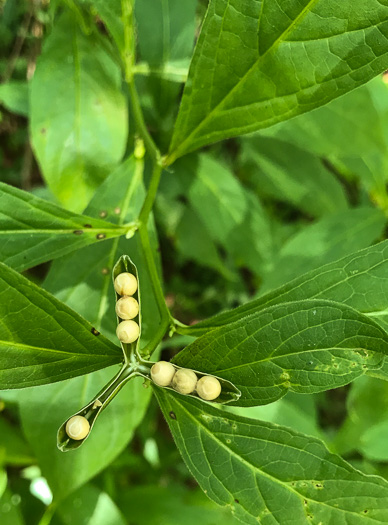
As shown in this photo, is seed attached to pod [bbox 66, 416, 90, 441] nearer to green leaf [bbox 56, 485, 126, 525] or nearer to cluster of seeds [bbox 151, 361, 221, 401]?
cluster of seeds [bbox 151, 361, 221, 401]

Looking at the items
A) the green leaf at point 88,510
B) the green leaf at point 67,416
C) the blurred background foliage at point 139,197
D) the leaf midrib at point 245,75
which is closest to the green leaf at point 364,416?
the blurred background foliage at point 139,197

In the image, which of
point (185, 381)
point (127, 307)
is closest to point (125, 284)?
point (127, 307)

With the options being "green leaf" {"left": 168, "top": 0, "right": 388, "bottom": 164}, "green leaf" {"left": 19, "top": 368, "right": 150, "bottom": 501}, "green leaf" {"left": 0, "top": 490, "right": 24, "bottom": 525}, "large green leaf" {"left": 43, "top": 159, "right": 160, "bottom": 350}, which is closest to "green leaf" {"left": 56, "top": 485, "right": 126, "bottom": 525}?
"green leaf" {"left": 0, "top": 490, "right": 24, "bottom": 525}

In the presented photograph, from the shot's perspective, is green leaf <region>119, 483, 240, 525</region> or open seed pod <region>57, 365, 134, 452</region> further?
green leaf <region>119, 483, 240, 525</region>

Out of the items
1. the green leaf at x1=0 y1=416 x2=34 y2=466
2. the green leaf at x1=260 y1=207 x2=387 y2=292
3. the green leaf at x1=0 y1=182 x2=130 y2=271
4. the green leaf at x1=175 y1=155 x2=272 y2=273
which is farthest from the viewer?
the green leaf at x1=175 y1=155 x2=272 y2=273

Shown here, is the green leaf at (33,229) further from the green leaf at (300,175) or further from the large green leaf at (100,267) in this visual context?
the green leaf at (300,175)

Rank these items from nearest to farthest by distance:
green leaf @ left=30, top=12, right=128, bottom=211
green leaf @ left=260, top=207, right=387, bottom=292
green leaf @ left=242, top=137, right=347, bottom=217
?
green leaf @ left=30, top=12, right=128, bottom=211
green leaf @ left=260, top=207, right=387, bottom=292
green leaf @ left=242, top=137, right=347, bottom=217

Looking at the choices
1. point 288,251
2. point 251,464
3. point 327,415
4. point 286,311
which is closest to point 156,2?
point 288,251
